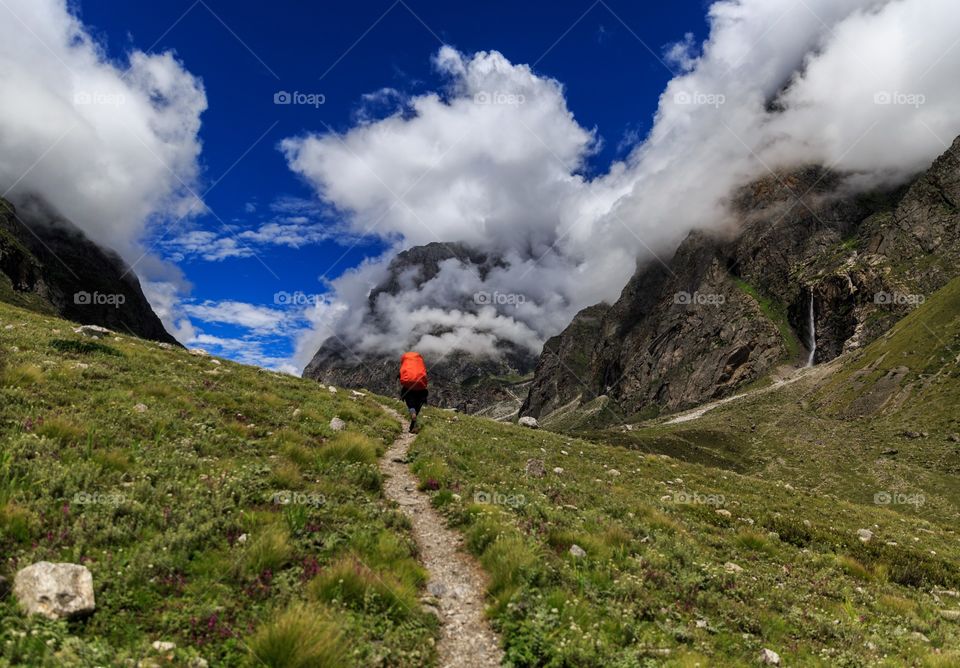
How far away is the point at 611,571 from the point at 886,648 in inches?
200

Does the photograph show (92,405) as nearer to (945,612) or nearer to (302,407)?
(302,407)

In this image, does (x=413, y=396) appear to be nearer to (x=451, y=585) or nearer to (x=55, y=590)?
(x=451, y=585)

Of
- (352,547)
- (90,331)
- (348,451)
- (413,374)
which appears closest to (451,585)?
(352,547)

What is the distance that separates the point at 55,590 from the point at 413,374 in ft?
54.9

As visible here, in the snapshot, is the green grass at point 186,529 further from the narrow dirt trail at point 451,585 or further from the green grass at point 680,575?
the green grass at point 680,575

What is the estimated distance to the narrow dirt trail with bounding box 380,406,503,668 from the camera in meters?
7.09

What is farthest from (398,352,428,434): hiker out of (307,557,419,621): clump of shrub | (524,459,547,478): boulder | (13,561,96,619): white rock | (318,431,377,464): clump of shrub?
(13,561,96,619): white rock

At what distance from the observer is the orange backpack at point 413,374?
22250mm

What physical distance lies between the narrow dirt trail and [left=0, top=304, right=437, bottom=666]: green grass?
423mm

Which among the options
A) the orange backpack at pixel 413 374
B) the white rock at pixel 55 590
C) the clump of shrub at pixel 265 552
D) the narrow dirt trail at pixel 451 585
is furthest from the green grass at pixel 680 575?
the white rock at pixel 55 590

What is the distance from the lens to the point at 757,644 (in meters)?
8.42

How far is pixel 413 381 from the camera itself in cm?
2217

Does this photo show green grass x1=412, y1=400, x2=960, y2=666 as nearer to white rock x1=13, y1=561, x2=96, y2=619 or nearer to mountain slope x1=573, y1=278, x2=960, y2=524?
white rock x1=13, y1=561, x2=96, y2=619

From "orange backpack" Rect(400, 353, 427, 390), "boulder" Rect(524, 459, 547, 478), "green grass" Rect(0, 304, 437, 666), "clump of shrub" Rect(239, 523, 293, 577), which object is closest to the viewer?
"green grass" Rect(0, 304, 437, 666)
